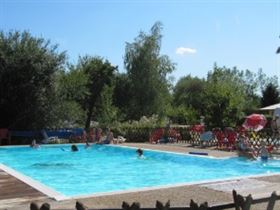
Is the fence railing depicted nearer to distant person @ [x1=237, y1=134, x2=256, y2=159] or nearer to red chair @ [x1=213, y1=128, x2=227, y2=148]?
distant person @ [x1=237, y1=134, x2=256, y2=159]

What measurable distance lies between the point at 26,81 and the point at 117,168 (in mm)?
10945

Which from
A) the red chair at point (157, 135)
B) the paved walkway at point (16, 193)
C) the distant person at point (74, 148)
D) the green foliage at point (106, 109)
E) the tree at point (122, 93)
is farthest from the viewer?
the tree at point (122, 93)

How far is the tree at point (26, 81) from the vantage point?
26906 millimetres

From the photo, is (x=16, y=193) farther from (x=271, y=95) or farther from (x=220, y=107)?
(x=271, y=95)

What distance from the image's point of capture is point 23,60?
2697 cm

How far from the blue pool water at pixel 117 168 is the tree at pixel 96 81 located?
17076mm

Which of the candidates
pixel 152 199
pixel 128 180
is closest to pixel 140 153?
pixel 128 180

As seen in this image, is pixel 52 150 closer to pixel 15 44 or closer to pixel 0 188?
pixel 15 44

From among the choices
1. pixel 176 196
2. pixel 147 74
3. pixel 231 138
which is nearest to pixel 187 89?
pixel 147 74

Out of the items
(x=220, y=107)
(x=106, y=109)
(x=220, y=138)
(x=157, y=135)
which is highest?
(x=106, y=109)

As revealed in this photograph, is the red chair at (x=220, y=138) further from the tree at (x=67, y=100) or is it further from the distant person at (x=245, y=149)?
the tree at (x=67, y=100)

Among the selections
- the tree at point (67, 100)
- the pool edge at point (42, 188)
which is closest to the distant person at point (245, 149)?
the pool edge at point (42, 188)

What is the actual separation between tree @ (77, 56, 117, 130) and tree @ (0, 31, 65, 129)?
38.5 ft

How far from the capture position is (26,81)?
88.5ft
